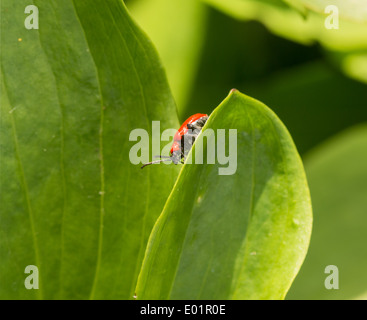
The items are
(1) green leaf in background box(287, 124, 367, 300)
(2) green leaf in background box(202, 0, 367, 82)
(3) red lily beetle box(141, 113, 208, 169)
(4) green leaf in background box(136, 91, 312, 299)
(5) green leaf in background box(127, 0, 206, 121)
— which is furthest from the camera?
(5) green leaf in background box(127, 0, 206, 121)

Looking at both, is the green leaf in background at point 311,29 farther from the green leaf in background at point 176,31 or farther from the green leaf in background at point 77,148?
the green leaf in background at point 77,148

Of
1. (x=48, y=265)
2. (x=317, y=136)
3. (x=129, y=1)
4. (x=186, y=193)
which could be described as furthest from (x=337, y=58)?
(x=48, y=265)

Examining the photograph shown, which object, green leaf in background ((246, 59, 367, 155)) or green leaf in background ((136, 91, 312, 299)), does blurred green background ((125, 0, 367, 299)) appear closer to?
green leaf in background ((246, 59, 367, 155))

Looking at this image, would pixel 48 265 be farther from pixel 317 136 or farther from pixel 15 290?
pixel 317 136

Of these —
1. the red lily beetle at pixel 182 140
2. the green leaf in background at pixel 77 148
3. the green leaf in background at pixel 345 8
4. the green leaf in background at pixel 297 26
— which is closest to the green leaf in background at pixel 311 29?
the green leaf in background at pixel 297 26

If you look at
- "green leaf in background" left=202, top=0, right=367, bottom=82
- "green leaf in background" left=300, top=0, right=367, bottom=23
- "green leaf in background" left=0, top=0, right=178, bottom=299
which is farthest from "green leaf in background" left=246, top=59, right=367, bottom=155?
"green leaf in background" left=0, top=0, right=178, bottom=299

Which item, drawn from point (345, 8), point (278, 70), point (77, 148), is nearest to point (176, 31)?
point (278, 70)

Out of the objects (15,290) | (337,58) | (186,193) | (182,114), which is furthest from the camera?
(182,114)
